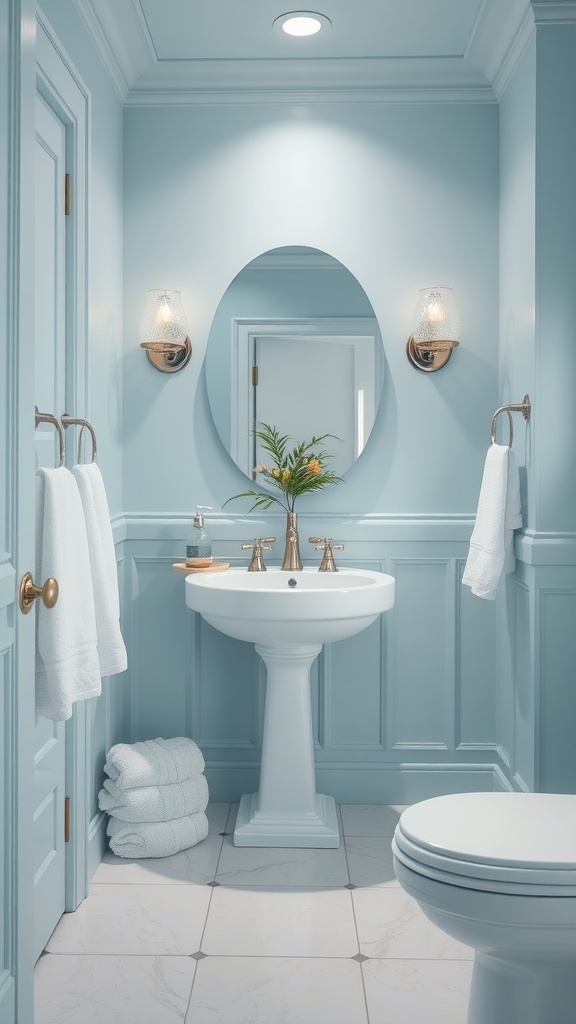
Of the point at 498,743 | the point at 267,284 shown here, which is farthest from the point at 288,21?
the point at 498,743

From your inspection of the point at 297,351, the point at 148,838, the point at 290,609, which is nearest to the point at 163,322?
the point at 297,351

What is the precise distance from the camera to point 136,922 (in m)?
2.13

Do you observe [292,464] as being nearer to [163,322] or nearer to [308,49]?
[163,322]

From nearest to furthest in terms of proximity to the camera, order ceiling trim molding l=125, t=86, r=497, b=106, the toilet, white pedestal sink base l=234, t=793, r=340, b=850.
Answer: the toilet → white pedestal sink base l=234, t=793, r=340, b=850 → ceiling trim molding l=125, t=86, r=497, b=106

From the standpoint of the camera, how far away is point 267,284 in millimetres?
2852

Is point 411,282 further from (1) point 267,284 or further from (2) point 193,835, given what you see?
(2) point 193,835

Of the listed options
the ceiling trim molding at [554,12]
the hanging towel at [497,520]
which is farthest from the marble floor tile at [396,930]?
the ceiling trim molding at [554,12]

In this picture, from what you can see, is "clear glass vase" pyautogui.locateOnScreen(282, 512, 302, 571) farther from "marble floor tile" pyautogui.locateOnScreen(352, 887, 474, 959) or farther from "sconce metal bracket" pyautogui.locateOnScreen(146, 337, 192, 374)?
"marble floor tile" pyautogui.locateOnScreen(352, 887, 474, 959)

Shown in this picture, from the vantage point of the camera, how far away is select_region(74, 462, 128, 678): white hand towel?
73.2 inches

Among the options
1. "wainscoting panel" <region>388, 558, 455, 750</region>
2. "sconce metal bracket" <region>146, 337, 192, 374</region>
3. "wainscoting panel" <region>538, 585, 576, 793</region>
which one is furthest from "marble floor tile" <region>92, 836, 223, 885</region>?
"sconce metal bracket" <region>146, 337, 192, 374</region>

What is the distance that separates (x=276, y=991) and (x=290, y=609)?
3.01ft

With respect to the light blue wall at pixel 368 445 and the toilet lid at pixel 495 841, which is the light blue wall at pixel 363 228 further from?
the toilet lid at pixel 495 841

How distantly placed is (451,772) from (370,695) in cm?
38

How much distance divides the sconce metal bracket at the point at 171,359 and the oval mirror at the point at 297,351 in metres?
0.07
